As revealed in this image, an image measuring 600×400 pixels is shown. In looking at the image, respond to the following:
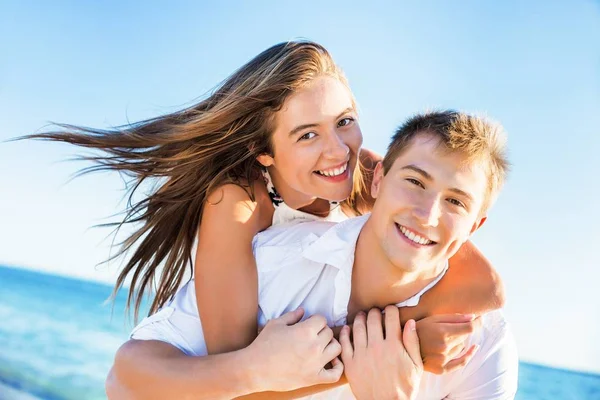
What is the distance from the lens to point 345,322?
2.92m

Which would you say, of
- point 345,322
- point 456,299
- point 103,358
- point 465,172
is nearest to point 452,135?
point 465,172

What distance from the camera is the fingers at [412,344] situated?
2725 mm

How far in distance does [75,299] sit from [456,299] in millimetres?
19785

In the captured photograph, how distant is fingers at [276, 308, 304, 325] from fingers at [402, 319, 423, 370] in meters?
0.43

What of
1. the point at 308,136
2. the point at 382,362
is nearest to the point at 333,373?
the point at 382,362

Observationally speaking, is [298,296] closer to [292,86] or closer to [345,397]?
[345,397]

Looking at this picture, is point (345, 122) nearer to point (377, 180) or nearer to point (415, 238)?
point (377, 180)

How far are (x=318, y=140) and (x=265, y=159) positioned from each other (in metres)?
0.33

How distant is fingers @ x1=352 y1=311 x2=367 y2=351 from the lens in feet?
8.88

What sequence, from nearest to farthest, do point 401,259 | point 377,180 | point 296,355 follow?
point 296,355 → point 401,259 → point 377,180

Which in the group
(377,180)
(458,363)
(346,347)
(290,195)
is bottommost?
(458,363)

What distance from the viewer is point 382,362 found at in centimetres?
270

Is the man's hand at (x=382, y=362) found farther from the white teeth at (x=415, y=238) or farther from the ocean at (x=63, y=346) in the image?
the ocean at (x=63, y=346)

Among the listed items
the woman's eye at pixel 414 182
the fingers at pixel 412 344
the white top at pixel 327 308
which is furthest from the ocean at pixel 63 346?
the woman's eye at pixel 414 182
